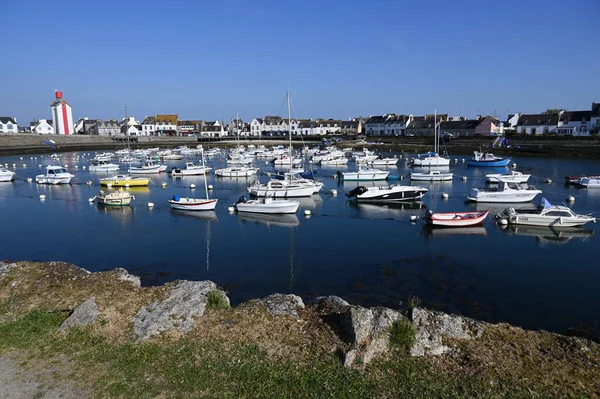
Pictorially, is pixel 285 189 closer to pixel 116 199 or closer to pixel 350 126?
pixel 116 199

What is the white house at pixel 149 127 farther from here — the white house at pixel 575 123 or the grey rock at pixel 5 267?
the grey rock at pixel 5 267

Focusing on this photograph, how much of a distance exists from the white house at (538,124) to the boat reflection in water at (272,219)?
103m

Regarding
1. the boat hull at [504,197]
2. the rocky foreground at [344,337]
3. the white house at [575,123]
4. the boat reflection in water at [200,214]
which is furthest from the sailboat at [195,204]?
the white house at [575,123]

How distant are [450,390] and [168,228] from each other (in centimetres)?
2577

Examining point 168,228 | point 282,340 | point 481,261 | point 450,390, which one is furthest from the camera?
point 168,228

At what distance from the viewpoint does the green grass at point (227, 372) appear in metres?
8.30

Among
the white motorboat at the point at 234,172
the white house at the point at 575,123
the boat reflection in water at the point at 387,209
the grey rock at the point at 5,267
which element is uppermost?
the white house at the point at 575,123

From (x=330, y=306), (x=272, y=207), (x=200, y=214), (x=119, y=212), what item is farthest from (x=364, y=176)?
(x=330, y=306)

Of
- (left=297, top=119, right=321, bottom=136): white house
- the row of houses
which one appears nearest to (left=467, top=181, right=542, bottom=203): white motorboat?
the row of houses

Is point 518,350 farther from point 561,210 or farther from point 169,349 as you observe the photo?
point 561,210

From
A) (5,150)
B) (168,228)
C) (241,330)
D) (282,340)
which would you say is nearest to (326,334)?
(282,340)

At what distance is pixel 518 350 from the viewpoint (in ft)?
30.9

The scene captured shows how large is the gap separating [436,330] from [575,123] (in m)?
119

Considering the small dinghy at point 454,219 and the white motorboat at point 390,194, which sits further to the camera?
the white motorboat at point 390,194
